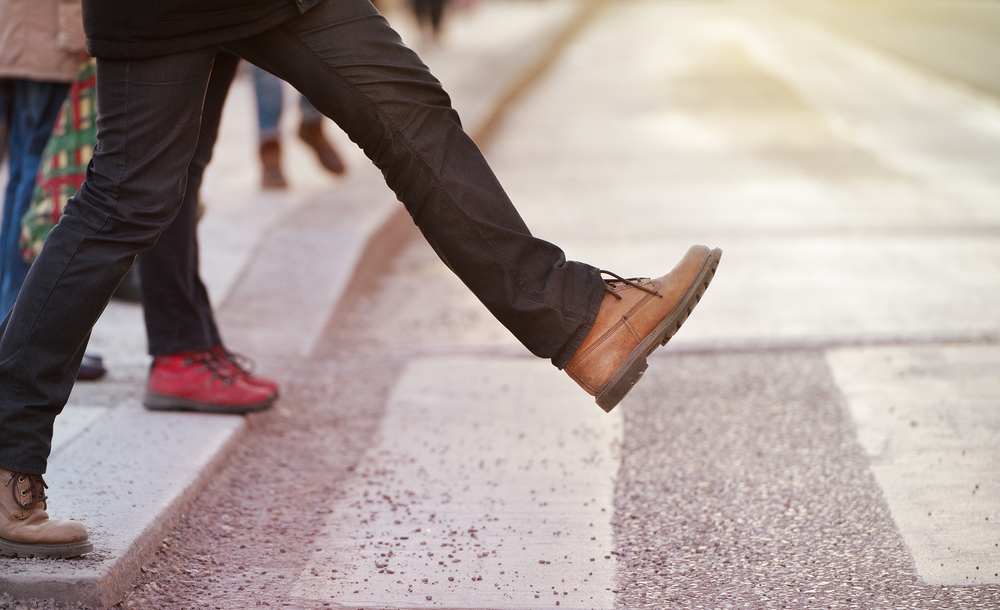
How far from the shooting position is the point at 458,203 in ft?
6.86

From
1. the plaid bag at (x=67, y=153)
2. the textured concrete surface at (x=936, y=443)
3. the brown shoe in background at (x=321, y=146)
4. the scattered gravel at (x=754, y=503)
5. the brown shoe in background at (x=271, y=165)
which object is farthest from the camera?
the brown shoe in background at (x=321, y=146)

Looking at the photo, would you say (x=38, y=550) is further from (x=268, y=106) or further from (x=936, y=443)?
(x=268, y=106)

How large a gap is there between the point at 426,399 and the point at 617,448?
700 millimetres

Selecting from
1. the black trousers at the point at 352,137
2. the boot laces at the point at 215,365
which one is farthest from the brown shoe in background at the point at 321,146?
the black trousers at the point at 352,137

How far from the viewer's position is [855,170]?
6.57 metres

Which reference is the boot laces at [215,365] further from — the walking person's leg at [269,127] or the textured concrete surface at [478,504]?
the walking person's leg at [269,127]

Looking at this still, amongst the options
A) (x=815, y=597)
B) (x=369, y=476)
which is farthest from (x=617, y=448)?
(x=815, y=597)

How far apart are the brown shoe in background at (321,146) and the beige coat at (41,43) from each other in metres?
3.11

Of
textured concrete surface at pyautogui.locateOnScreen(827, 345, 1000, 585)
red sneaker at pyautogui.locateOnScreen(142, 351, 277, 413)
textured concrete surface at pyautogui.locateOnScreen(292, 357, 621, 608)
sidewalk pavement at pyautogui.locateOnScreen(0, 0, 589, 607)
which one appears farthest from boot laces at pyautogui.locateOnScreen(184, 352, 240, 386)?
textured concrete surface at pyautogui.locateOnScreen(827, 345, 1000, 585)

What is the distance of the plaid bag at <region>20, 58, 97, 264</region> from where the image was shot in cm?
286

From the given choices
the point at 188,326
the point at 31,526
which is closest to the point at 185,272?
the point at 188,326

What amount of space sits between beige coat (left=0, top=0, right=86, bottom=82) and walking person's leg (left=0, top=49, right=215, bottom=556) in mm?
969

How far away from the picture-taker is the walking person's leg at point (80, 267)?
189cm

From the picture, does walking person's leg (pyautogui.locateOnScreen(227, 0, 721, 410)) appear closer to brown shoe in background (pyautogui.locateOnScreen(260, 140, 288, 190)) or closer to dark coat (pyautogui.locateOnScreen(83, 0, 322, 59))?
dark coat (pyautogui.locateOnScreen(83, 0, 322, 59))
